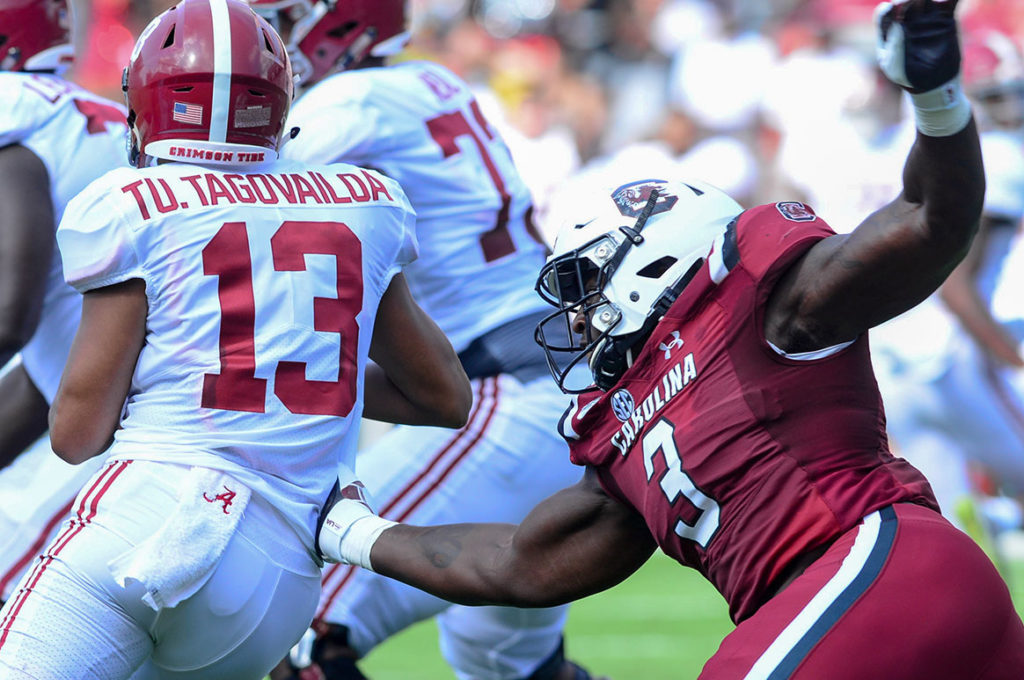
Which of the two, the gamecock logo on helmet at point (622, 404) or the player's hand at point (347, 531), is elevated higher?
the gamecock logo on helmet at point (622, 404)

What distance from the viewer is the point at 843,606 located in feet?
8.23

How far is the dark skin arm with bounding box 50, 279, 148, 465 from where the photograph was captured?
286cm

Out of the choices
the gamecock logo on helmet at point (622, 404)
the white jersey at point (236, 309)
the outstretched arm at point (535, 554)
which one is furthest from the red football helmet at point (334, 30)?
the gamecock logo on helmet at point (622, 404)

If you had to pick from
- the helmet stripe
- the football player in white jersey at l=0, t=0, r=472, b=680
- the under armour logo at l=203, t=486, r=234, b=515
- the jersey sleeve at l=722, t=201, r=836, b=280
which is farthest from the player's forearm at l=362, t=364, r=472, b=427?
the jersey sleeve at l=722, t=201, r=836, b=280

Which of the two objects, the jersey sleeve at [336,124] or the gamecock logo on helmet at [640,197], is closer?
the gamecock logo on helmet at [640,197]

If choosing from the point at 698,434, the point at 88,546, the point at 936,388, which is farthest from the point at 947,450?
the point at 88,546

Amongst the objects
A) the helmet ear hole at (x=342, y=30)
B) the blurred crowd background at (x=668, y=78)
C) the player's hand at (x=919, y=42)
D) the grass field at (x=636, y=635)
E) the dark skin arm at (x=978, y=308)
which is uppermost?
the player's hand at (x=919, y=42)

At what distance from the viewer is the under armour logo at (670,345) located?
9.05 ft

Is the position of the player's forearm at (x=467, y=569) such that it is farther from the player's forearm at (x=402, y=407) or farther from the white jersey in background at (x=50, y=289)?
the white jersey in background at (x=50, y=289)

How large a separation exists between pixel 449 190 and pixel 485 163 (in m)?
0.16

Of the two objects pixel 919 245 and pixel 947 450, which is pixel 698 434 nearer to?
pixel 919 245

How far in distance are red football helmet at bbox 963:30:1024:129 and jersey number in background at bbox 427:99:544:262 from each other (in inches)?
127

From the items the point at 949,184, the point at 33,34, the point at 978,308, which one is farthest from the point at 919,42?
the point at 978,308

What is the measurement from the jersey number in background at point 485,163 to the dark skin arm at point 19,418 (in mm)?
1311
